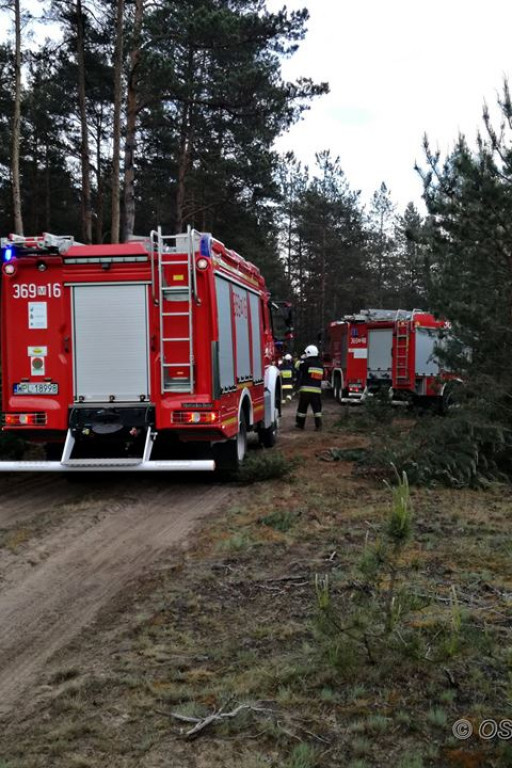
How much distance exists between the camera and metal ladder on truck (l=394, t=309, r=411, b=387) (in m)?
19.6

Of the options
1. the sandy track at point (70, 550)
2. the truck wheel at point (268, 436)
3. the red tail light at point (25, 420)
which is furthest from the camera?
the truck wheel at point (268, 436)

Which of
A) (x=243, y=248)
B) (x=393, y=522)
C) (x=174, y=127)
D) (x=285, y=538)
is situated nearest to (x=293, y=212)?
(x=243, y=248)

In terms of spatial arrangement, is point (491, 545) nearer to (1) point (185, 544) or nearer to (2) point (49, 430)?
(1) point (185, 544)

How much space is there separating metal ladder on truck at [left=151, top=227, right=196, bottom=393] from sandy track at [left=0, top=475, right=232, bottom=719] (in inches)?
58.0

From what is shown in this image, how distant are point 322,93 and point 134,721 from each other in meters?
18.4

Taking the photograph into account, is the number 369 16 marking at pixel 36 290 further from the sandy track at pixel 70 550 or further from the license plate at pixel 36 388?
the sandy track at pixel 70 550

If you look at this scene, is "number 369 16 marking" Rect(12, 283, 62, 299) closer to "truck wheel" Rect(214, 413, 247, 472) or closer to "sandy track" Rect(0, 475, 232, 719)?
"sandy track" Rect(0, 475, 232, 719)

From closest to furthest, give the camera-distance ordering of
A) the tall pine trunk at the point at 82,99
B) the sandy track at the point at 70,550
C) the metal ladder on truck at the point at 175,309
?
1. the sandy track at the point at 70,550
2. the metal ladder on truck at the point at 175,309
3. the tall pine trunk at the point at 82,99

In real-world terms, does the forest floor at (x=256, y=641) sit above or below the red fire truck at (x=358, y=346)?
below

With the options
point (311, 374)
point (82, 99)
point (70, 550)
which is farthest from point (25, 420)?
point (82, 99)

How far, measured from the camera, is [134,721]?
10.0 ft

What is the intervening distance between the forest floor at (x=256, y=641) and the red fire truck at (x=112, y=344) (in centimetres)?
135

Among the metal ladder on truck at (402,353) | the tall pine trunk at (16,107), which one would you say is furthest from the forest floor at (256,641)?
the tall pine trunk at (16,107)

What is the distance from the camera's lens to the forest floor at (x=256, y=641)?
2846 mm
